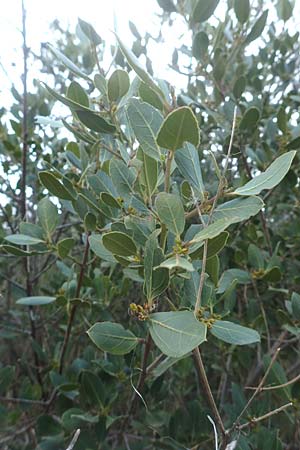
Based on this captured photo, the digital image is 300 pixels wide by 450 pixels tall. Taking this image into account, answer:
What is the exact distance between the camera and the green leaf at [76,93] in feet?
3.14

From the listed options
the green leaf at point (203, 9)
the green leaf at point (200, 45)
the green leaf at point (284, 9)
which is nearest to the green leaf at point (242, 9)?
the green leaf at point (200, 45)

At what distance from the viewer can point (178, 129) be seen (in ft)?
2.22

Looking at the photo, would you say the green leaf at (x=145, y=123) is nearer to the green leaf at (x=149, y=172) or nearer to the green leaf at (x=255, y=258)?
the green leaf at (x=149, y=172)

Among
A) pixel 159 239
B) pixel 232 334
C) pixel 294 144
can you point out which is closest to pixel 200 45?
pixel 294 144

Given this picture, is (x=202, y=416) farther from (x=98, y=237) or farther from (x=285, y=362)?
(x=285, y=362)

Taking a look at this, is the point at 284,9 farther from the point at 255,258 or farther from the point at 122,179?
the point at 122,179

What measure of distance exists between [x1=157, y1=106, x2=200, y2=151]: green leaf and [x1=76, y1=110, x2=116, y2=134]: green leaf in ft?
0.77

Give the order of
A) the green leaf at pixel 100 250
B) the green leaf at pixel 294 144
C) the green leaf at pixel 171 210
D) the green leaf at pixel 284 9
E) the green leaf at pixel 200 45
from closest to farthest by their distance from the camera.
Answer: the green leaf at pixel 171 210 < the green leaf at pixel 100 250 < the green leaf at pixel 294 144 < the green leaf at pixel 200 45 < the green leaf at pixel 284 9

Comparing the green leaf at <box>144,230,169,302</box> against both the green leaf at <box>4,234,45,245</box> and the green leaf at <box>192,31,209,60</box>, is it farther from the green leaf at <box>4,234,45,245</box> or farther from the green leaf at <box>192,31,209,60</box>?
the green leaf at <box>192,31,209,60</box>

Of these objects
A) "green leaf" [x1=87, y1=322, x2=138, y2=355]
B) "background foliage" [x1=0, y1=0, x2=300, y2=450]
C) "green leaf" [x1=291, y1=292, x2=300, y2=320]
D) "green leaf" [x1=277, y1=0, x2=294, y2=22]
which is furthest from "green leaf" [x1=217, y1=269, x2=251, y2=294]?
"green leaf" [x1=277, y1=0, x2=294, y2=22]

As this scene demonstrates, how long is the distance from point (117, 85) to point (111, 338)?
1.46 ft

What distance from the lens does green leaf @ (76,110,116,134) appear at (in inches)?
35.1

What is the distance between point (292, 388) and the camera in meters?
1.20

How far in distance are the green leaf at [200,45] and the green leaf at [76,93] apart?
1.76 feet
